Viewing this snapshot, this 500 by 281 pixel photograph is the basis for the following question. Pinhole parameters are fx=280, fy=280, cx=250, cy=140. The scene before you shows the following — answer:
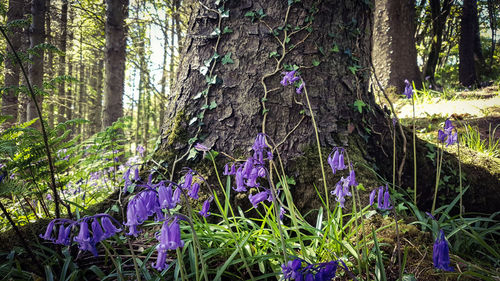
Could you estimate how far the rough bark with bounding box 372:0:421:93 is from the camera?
7.34 m

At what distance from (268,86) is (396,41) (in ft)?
21.0

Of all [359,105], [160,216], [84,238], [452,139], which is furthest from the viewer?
[359,105]

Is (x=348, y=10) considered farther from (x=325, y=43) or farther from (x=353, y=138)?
(x=353, y=138)

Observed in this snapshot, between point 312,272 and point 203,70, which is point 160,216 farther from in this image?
point 203,70

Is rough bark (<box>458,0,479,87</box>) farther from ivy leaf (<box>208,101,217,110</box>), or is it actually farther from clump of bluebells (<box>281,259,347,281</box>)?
clump of bluebells (<box>281,259,347,281</box>)

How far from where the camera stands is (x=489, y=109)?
5.72 metres

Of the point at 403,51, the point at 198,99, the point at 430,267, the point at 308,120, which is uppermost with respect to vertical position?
the point at 403,51

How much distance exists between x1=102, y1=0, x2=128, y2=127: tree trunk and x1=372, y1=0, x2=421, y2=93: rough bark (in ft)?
21.2

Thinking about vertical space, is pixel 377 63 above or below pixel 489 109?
above

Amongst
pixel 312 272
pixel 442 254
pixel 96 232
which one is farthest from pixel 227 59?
pixel 442 254

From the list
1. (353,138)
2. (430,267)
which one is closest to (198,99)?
(353,138)

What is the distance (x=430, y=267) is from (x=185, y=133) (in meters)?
2.11

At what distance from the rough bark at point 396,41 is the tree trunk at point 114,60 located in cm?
645

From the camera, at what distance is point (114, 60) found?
6.02m
